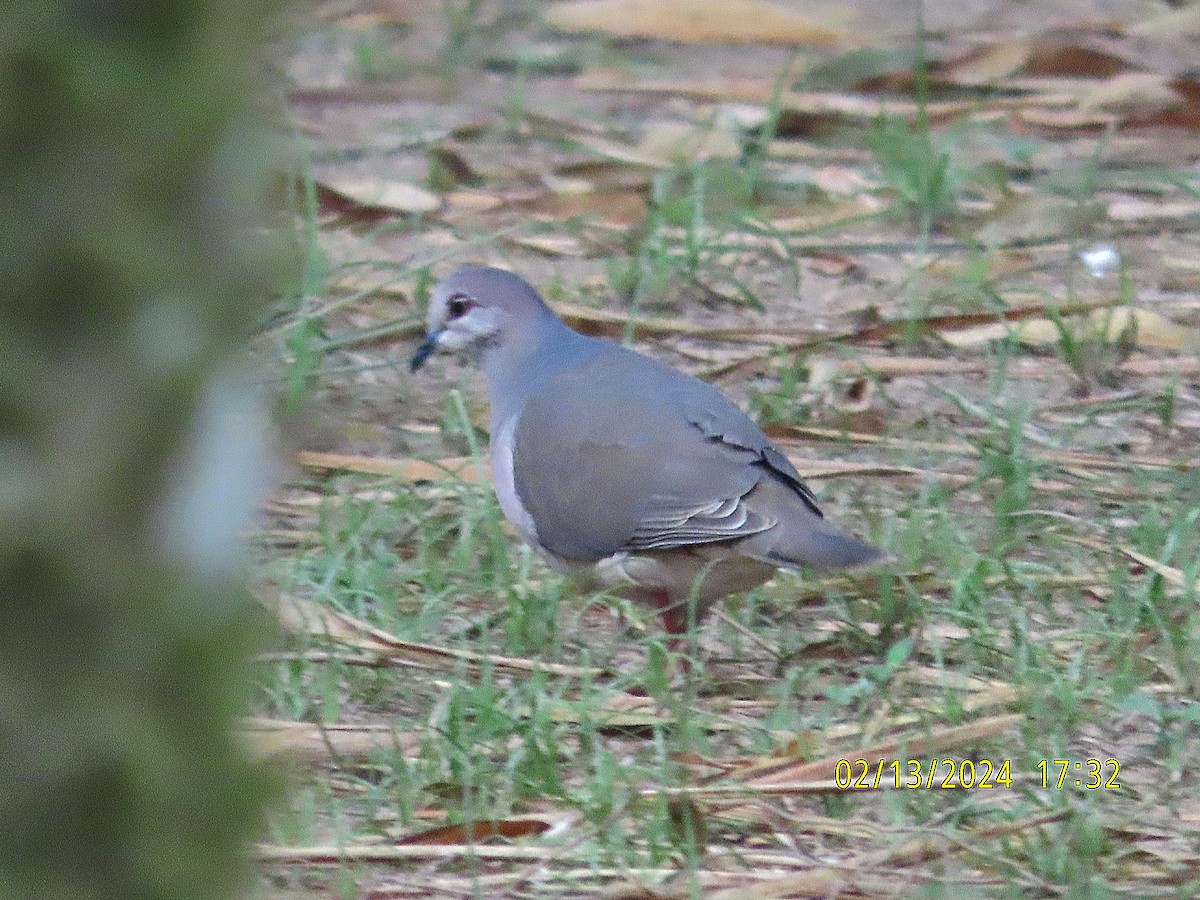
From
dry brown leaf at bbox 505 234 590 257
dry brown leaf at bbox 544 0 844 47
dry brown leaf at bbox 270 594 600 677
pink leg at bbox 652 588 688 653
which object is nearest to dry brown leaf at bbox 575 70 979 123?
dry brown leaf at bbox 544 0 844 47

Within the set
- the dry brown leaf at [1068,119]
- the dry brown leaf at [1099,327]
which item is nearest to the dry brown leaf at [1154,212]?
the dry brown leaf at [1068,119]

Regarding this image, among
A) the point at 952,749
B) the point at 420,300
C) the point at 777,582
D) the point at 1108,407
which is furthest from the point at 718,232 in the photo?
the point at 952,749

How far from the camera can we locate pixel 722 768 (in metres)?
3.21

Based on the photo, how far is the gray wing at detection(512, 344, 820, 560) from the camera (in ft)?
12.4

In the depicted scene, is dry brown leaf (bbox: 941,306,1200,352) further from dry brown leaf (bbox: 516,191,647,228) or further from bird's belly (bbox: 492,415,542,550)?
bird's belly (bbox: 492,415,542,550)

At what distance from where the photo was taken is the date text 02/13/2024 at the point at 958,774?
10.3 feet

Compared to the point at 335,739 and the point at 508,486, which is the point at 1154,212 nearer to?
the point at 508,486

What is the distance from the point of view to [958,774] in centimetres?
319

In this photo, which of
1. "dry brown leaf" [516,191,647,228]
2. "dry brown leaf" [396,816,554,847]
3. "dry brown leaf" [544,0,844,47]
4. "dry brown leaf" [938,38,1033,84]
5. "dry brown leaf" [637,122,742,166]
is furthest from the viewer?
"dry brown leaf" [544,0,844,47]
